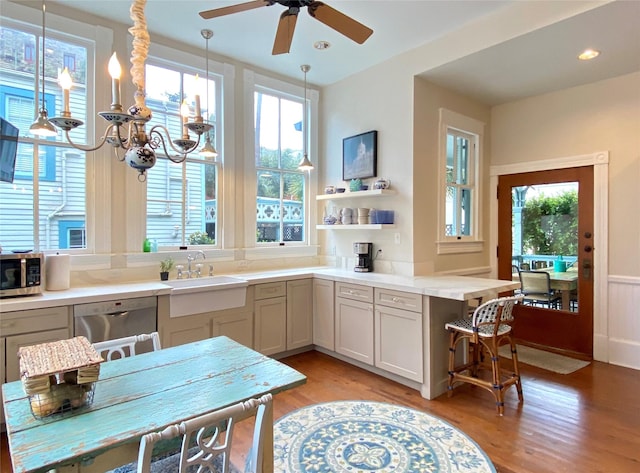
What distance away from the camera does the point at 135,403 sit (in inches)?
52.1

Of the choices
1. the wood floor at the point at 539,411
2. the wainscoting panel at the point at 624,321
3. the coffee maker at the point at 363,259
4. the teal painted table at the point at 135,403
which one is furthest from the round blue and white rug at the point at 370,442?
the wainscoting panel at the point at 624,321

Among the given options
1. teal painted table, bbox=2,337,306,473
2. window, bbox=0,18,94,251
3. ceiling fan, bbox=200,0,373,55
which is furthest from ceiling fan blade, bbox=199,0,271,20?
teal painted table, bbox=2,337,306,473

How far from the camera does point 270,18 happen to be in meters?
3.16

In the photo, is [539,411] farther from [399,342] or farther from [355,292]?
[355,292]

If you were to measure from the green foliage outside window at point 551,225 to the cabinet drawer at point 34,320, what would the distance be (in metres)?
4.62

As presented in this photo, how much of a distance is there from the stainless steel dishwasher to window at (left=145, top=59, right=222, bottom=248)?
89 cm

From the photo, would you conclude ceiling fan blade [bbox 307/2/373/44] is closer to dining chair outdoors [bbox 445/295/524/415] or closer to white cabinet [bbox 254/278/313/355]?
dining chair outdoors [bbox 445/295/524/415]

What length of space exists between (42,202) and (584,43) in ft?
15.1

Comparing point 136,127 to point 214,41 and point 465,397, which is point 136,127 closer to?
point 214,41

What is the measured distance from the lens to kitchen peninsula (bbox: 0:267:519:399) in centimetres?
279

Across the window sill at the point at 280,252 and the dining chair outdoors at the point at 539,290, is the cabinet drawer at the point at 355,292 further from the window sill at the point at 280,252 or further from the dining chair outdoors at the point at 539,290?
the dining chair outdoors at the point at 539,290

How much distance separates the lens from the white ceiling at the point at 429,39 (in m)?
2.87

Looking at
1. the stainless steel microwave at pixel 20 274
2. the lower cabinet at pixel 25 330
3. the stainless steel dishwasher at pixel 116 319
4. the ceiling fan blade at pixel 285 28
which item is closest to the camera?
the ceiling fan blade at pixel 285 28

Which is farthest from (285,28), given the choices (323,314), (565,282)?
(565,282)
